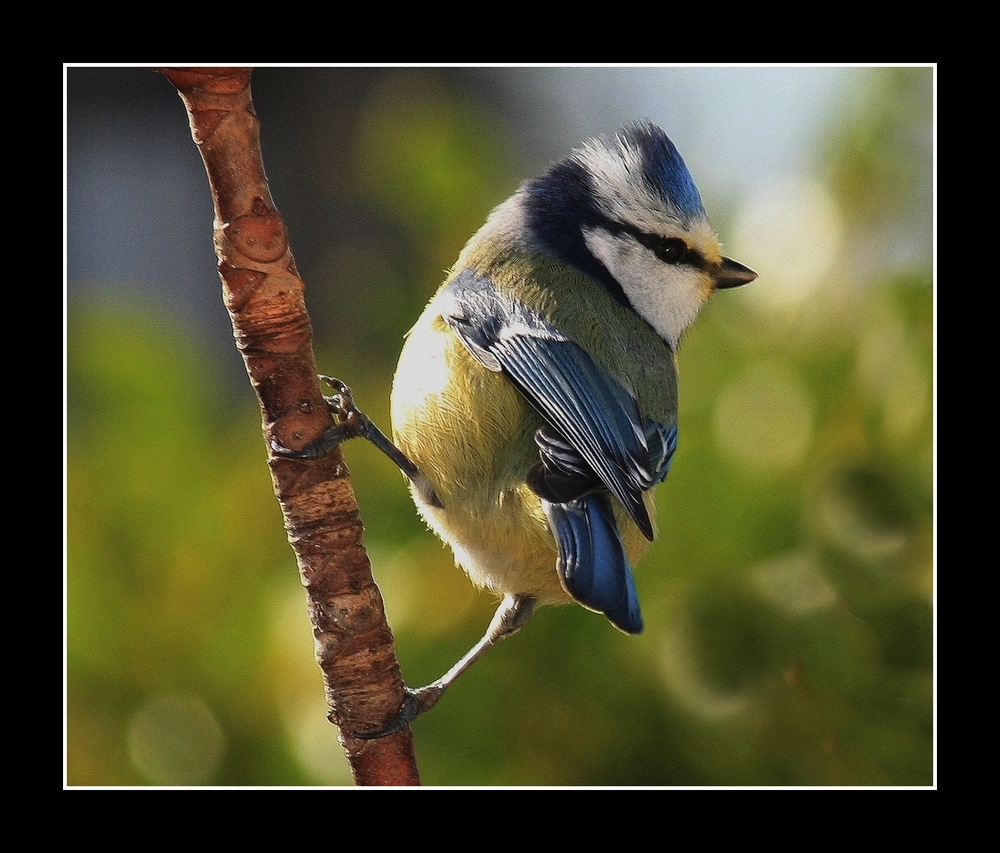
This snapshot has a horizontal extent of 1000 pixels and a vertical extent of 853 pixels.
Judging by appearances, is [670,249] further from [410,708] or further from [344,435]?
[410,708]

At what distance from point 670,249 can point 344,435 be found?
22.9 inches

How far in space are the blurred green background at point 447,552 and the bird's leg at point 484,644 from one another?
2cm

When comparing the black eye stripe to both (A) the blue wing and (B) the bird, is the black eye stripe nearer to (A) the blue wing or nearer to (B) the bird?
(B) the bird

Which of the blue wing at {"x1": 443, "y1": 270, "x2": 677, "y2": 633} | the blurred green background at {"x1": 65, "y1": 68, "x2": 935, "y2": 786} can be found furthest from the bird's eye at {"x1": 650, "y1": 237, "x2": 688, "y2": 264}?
the blue wing at {"x1": 443, "y1": 270, "x2": 677, "y2": 633}

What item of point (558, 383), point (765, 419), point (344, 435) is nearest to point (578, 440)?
point (558, 383)

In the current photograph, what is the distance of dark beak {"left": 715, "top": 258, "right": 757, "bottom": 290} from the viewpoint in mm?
1565

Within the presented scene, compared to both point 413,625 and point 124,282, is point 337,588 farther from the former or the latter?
point 124,282

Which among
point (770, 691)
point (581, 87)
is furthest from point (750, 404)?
point (581, 87)

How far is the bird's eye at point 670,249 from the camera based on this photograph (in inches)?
60.2

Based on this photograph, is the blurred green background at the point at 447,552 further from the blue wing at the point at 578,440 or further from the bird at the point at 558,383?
the blue wing at the point at 578,440

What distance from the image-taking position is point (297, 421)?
117 centimetres

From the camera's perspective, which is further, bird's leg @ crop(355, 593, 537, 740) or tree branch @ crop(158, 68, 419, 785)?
bird's leg @ crop(355, 593, 537, 740)

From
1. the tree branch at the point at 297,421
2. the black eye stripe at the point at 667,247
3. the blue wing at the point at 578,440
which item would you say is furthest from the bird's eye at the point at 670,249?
Answer: the tree branch at the point at 297,421

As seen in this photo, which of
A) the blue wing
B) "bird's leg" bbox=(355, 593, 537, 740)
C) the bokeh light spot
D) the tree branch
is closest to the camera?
the tree branch
